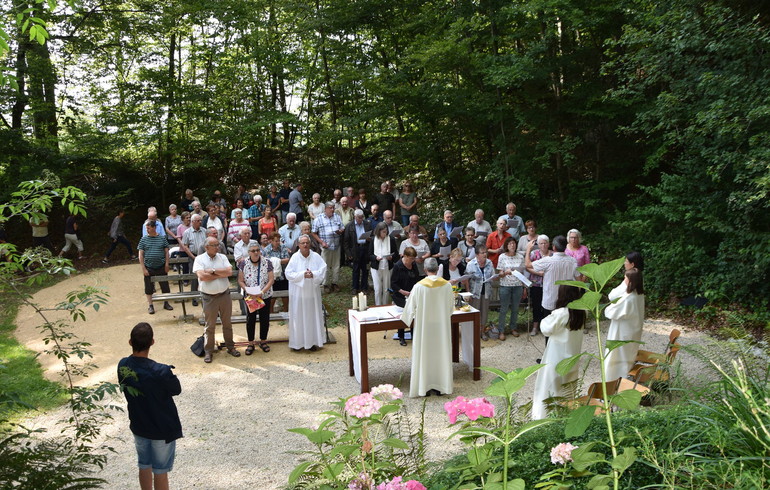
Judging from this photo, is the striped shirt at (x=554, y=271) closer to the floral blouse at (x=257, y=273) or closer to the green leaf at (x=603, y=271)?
the floral blouse at (x=257, y=273)

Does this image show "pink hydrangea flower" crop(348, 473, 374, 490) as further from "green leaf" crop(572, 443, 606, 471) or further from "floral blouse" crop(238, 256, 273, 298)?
"floral blouse" crop(238, 256, 273, 298)

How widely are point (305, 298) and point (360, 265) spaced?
3.26 meters

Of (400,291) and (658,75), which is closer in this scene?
(400,291)

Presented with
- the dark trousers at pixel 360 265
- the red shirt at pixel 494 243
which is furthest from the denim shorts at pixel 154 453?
the dark trousers at pixel 360 265

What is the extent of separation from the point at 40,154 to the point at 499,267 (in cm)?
1427

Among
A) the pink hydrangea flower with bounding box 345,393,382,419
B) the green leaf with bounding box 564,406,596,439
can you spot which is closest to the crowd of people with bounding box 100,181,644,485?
the pink hydrangea flower with bounding box 345,393,382,419

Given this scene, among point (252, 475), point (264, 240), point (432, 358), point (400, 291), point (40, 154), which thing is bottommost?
point (252, 475)

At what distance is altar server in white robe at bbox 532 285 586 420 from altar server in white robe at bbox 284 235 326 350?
4.40 metres

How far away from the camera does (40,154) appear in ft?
57.5

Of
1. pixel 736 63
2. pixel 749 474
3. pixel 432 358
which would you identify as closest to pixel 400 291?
pixel 432 358

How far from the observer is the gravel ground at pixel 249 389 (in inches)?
243

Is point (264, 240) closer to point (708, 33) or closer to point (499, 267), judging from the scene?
point (499, 267)

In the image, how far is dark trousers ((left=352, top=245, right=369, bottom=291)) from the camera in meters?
13.0

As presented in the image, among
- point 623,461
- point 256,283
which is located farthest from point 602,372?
point 256,283
